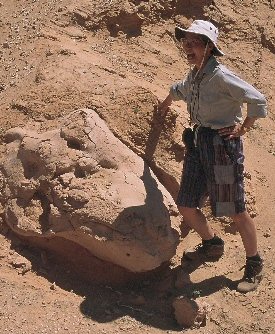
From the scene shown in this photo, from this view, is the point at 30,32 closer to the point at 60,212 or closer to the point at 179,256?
the point at 60,212

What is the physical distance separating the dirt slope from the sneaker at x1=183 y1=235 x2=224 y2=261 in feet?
0.26

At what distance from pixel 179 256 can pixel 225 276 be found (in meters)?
0.36

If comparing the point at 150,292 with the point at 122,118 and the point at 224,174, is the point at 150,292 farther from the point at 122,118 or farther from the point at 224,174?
the point at 122,118

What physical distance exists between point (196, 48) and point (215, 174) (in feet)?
2.55

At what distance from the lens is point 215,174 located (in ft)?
11.9

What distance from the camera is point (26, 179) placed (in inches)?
158

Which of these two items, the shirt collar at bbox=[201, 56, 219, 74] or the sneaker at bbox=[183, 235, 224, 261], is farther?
the sneaker at bbox=[183, 235, 224, 261]

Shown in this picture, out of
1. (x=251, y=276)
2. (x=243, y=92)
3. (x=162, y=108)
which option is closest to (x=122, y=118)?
(x=162, y=108)

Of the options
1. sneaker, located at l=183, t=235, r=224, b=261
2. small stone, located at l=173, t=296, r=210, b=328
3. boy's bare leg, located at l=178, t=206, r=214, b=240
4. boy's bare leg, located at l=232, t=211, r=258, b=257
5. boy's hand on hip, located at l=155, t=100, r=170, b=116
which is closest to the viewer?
small stone, located at l=173, t=296, r=210, b=328

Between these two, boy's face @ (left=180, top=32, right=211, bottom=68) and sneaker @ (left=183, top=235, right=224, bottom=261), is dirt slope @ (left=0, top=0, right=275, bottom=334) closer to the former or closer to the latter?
sneaker @ (left=183, top=235, right=224, bottom=261)

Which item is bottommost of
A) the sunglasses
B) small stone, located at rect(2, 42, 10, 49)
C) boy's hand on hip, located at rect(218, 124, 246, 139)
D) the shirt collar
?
small stone, located at rect(2, 42, 10, 49)

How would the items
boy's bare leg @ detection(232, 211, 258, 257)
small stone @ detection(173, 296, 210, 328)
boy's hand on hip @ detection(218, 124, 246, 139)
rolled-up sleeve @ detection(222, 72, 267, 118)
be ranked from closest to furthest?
1. rolled-up sleeve @ detection(222, 72, 267, 118)
2. boy's hand on hip @ detection(218, 124, 246, 139)
3. small stone @ detection(173, 296, 210, 328)
4. boy's bare leg @ detection(232, 211, 258, 257)

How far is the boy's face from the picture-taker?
3.40 meters

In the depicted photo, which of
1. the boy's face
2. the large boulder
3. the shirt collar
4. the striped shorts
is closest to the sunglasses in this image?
the boy's face
